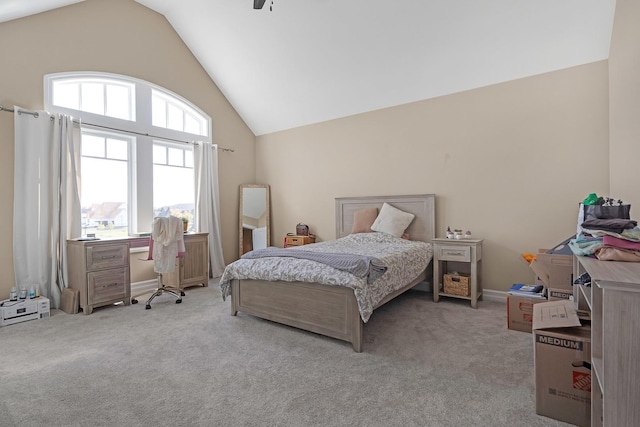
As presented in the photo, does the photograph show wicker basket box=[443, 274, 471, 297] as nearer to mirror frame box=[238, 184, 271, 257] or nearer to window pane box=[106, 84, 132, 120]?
mirror frame box=[238, 184, 271, 257]

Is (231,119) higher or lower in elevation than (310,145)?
higher

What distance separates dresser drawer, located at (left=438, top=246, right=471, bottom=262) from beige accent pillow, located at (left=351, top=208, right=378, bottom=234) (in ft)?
3.96

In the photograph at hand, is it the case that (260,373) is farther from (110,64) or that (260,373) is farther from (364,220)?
(110,64)

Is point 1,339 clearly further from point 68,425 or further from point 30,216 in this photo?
point 68,425

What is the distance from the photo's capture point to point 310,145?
19.7ft

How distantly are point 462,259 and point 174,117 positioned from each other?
200 inches

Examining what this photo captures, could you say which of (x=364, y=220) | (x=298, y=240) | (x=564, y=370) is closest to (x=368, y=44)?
(x=364, y=220)

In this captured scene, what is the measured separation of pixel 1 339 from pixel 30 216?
1.47 meters

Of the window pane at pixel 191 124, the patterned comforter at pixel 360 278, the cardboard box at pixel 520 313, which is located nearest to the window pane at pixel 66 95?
the window pane at pixel 191 124

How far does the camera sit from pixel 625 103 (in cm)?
262

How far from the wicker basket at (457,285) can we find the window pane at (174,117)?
194 inches

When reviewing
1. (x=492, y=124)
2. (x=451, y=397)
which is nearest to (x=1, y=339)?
(x=451, y=397)

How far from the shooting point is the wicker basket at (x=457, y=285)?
3.98m

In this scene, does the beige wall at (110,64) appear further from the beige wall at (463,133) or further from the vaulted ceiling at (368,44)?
the vaulted ceiling at (368,44)
